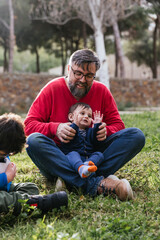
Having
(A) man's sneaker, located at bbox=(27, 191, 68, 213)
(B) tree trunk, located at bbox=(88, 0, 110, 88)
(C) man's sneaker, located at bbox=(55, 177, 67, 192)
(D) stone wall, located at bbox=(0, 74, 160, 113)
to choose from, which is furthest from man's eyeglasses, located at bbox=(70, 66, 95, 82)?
(B) tree trunk, located at bbox=(88, 0, 110, 88)

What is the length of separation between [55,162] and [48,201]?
0.52 m

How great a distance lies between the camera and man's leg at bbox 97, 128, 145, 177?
3049 millimetres

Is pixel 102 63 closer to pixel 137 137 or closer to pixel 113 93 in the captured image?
pixel 113 93

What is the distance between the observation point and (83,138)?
3.11 meters

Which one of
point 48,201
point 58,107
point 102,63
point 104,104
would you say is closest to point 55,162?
point 48,201

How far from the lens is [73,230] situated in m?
2.10

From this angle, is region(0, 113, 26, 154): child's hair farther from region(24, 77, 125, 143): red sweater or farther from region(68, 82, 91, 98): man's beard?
region(68, 82, 91, 98): man's beard

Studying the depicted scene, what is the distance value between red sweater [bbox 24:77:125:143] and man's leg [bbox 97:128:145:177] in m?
0.23

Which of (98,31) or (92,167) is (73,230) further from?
(98,31)

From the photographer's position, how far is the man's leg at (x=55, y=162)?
2.86 m

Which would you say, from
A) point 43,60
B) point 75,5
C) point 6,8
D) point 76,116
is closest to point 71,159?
point 76,116

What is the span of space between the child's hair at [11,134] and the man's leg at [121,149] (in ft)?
3.15

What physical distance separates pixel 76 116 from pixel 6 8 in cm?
1855

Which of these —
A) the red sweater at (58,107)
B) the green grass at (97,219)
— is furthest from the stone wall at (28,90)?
the green grass at (97,219)
